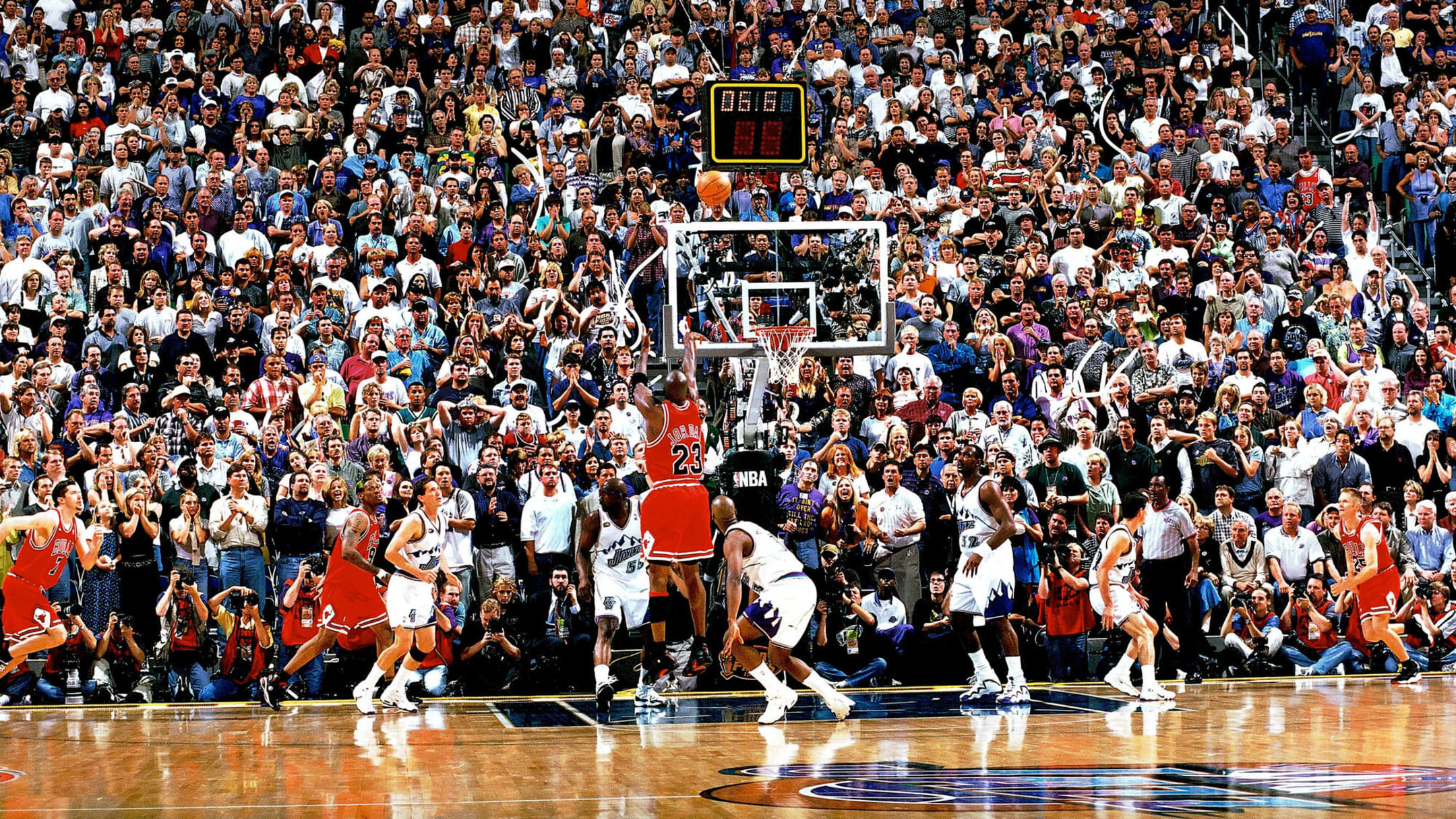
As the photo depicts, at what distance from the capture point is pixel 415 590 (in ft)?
40.5

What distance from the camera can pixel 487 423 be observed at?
48.5 ft

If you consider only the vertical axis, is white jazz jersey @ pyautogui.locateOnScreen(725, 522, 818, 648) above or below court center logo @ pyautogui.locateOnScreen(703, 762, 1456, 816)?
above

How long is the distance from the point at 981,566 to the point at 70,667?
687 cm

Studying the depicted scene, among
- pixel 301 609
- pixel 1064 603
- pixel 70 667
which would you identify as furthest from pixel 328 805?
pixel 1064 603

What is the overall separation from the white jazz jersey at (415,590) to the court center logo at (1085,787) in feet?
13.6

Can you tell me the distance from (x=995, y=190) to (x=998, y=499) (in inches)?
260

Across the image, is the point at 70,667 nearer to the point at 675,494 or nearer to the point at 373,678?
the point at 373,678

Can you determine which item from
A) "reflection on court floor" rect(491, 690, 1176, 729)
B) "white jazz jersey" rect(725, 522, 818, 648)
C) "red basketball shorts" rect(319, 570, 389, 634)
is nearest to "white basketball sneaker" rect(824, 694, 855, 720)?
"reflection on court floor" rect(491, 690, 1176, 729)

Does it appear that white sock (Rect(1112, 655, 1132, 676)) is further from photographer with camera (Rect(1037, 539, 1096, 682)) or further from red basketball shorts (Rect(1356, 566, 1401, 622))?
red basketball shorts (Rect(1356, 566, 1401, 622))

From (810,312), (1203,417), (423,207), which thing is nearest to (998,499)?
(810,312)

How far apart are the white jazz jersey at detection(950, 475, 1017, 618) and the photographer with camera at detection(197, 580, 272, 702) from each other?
5.18 meters

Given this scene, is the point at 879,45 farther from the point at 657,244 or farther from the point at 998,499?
the point at 998,499

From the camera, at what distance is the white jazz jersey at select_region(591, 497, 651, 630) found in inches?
475

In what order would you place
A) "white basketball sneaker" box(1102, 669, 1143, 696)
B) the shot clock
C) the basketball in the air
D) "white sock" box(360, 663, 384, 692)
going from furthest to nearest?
the basketball in the air < "white basketball sneaker" box(1102, 669, 1143, 696) < "white sock" box(360, 663, 384, 692) < the shot clock
